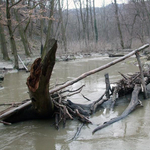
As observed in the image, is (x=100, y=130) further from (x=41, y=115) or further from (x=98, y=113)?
(x=41, y=115)

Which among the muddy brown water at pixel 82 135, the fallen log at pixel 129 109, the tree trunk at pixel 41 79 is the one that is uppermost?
the tree trunk at pixel 41 79

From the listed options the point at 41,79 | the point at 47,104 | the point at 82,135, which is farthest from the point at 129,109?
the point at 41,79

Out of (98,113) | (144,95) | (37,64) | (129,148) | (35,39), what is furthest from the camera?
(35,39)

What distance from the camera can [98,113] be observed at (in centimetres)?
409

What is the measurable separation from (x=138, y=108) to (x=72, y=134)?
1.76 m

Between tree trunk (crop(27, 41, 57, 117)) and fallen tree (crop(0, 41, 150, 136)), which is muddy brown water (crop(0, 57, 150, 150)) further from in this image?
tree trunk (crop(27, 41, 57, 117))

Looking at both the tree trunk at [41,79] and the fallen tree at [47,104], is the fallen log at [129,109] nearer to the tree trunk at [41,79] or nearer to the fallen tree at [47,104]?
the fallen tree at [47,104]

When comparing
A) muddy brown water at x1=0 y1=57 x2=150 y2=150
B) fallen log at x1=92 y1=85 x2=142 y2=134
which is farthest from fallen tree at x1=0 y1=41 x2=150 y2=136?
muddy brown water at x1=0 y1=57 x2=150 y2=150

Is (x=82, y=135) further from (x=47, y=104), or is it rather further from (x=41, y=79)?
(x=41, y=79)

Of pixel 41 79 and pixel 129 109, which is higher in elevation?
pixel 41 79

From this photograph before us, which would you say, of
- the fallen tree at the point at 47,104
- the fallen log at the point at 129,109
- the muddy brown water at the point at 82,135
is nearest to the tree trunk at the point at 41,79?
the fallen tree at the point at 47,104

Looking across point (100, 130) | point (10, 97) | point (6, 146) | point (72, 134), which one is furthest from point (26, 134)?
point (10, 97)

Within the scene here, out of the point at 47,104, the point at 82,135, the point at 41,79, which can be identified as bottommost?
the point at 82,135

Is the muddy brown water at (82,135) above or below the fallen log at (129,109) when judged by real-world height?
below
